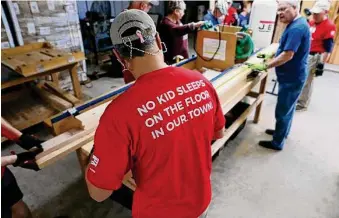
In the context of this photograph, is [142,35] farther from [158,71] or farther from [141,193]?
[141,193]

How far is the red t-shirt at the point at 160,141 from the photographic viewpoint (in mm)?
733

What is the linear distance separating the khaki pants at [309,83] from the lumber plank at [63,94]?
9.47 ft

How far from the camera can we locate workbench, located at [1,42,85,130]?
241 centimetres

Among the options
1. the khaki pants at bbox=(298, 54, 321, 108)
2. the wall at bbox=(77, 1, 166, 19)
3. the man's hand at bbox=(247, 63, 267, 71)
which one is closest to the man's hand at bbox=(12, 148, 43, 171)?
the man's hand at bbox=(247, 63, 267, 71)

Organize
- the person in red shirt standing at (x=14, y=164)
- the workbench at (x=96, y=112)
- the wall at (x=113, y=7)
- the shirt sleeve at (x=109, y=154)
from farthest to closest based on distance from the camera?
the wall at (x=113, y=7) < the workbench at (x=96, y=112) < the person in red shirt standing at (x=14, y=164) < the shirt sleeve at (x=109, y=154)

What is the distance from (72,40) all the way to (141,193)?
3.23 metres

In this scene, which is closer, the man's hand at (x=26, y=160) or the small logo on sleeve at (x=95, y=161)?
the small logo on sleeve at (x=95, y=161)

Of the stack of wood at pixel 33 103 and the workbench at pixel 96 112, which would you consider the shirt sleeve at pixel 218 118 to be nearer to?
the workbench at pixel 96 112

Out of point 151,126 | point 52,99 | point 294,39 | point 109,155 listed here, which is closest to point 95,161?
point 109,155

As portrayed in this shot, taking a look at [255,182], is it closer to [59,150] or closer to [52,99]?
[59,150]

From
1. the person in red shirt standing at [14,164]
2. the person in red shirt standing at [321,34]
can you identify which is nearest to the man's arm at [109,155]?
the person in red shirt standing at [14,164]

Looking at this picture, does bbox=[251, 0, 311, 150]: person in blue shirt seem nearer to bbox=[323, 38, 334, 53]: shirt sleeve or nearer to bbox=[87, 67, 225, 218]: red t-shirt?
bbox=[323, 38, 334, 53]: shirt sleeve

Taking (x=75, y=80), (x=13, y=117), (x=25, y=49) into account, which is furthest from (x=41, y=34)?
(x=13, y=117)

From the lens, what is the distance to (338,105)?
11.0ft
